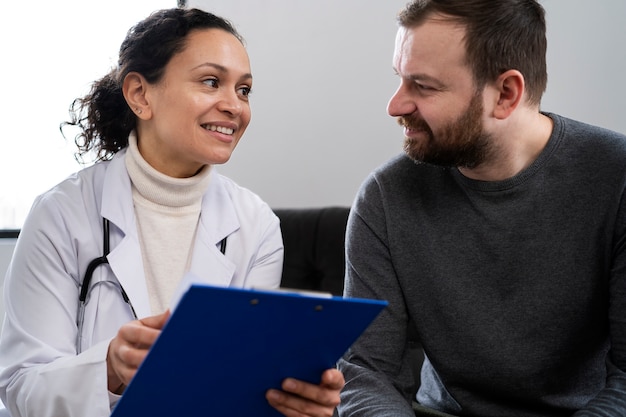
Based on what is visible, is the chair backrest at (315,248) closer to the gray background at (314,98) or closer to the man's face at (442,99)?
the gray background at (314,98)

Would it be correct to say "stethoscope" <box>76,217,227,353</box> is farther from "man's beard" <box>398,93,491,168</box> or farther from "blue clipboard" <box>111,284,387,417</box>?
"man's beard" <box>398,93,491,168</box>

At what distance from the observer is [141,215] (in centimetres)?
163

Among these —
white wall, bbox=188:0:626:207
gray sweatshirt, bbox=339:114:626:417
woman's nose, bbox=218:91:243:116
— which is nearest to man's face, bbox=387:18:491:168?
gray sweatshirt, bbox=339:114:626:417

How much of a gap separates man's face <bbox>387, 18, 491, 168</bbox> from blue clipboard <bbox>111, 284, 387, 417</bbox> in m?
0.60

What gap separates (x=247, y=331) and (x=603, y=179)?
2.90 ft

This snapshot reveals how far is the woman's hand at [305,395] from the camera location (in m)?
1.08

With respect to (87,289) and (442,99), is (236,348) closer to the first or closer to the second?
(87,289)

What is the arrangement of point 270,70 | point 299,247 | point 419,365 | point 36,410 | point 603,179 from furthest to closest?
point 270,70, point 299,247, point 419,365, point 603,179, point 36,410

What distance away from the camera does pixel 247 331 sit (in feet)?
3.01

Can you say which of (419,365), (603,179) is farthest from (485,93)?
(419,365)

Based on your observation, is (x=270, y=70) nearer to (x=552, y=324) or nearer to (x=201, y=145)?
(x=201, y=145)

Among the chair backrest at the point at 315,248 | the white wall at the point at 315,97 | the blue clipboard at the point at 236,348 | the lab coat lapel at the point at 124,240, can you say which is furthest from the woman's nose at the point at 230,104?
the white wall at the point at 315,97

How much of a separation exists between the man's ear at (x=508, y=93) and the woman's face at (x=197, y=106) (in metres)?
0.56

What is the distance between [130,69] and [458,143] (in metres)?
0.77
